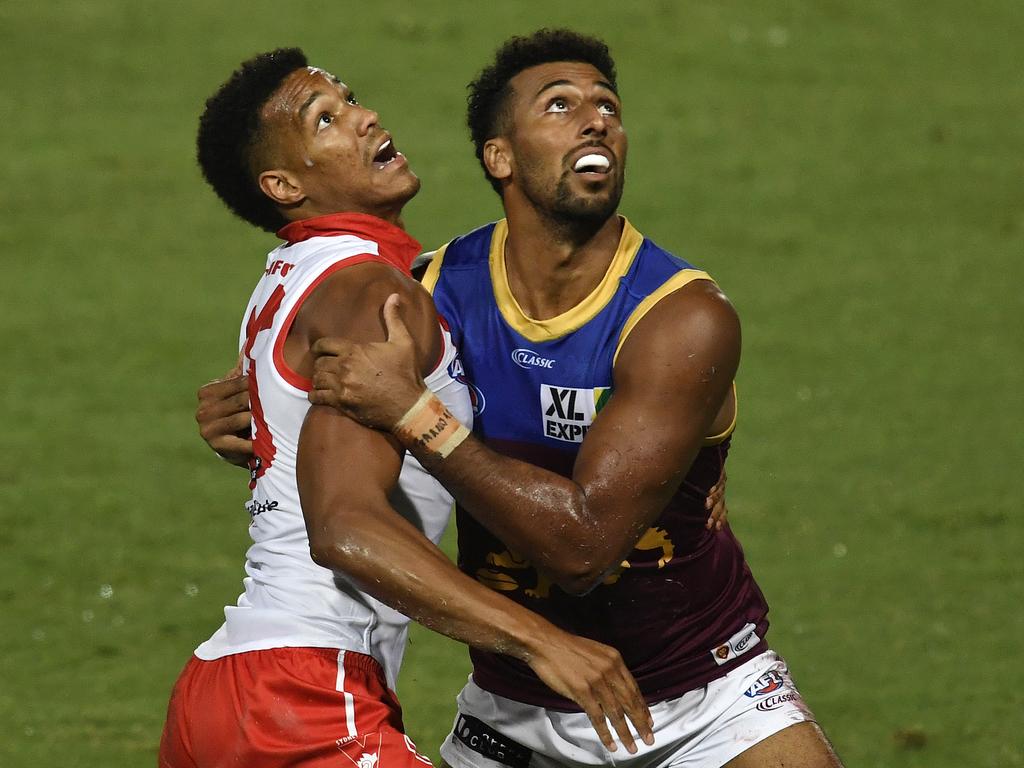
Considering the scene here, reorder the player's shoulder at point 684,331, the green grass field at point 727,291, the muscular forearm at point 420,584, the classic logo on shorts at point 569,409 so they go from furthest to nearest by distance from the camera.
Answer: the green grass field at point 727,291, the classic logo on shorts at point 569,409, the player's shoulder at point 684,331, the muscular forearm at point 420,584

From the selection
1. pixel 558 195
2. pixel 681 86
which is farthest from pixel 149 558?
pixel 681 86

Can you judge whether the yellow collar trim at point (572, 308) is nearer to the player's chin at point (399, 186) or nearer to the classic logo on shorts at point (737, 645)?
the player's chin at point (399, 186)

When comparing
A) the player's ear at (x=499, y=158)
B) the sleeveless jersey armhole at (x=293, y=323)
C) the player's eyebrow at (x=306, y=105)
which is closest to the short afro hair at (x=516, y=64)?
the player's ear at (x=499, y=158)

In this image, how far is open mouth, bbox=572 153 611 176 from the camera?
4863 mm

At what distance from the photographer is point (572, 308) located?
4844 mm

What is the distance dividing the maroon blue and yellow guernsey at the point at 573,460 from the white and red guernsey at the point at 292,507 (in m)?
0.25

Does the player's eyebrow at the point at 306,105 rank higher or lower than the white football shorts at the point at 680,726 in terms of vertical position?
higher

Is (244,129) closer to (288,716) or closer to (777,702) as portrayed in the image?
(288,716)

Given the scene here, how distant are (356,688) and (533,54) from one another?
80.6 inches

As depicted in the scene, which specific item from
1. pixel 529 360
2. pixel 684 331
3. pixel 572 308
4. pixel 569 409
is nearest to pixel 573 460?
pixel 569 409

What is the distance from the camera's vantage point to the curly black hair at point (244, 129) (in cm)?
503

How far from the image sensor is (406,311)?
434cm

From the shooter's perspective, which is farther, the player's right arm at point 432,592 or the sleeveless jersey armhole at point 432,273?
the sleeveless jersey armhole at point 432,273

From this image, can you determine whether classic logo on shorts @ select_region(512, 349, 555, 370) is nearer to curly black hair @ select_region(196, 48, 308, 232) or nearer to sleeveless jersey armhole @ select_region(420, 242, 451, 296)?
sleeveless jersey armhole @ select_region(420, 242, 451, 296)
